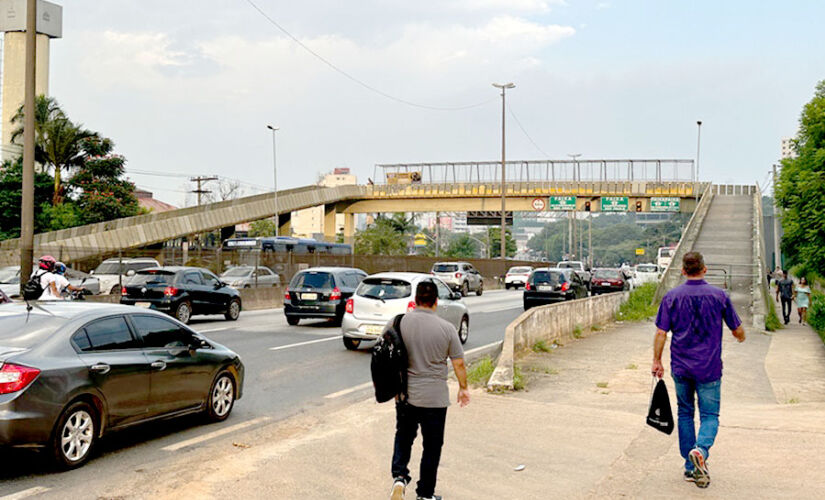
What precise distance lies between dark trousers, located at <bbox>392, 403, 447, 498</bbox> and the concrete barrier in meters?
5.25

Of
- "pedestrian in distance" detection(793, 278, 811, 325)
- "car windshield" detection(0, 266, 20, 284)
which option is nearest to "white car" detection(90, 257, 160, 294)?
"car windshield" detection(0, 266, 20, 284)

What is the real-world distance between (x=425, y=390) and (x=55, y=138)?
49.7 m

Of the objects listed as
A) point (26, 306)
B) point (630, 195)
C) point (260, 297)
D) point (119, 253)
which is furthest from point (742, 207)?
point (26, 306)

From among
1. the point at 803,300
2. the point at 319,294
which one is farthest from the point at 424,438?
the point at 803,300

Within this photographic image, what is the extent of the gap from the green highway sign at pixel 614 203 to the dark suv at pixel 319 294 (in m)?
41.8

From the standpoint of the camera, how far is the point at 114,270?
28.0 m

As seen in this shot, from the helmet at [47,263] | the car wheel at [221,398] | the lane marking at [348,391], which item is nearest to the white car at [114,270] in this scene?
the helmet at [47,263]

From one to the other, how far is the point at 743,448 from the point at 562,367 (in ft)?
18.7

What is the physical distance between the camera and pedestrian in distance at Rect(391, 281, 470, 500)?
5.38 metres

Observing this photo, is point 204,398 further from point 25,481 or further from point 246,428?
point 25,481

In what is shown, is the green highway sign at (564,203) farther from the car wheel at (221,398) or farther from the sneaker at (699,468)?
the sneaker at (699,468)

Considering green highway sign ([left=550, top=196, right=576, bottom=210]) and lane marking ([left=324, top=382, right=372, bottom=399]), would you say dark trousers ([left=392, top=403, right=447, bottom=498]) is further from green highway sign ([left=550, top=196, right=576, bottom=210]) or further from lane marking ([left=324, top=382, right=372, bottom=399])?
green highway sign ([left=550, top=196, right=576, bottom=210])

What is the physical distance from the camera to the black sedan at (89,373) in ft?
20.1

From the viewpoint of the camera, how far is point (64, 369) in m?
6.42
